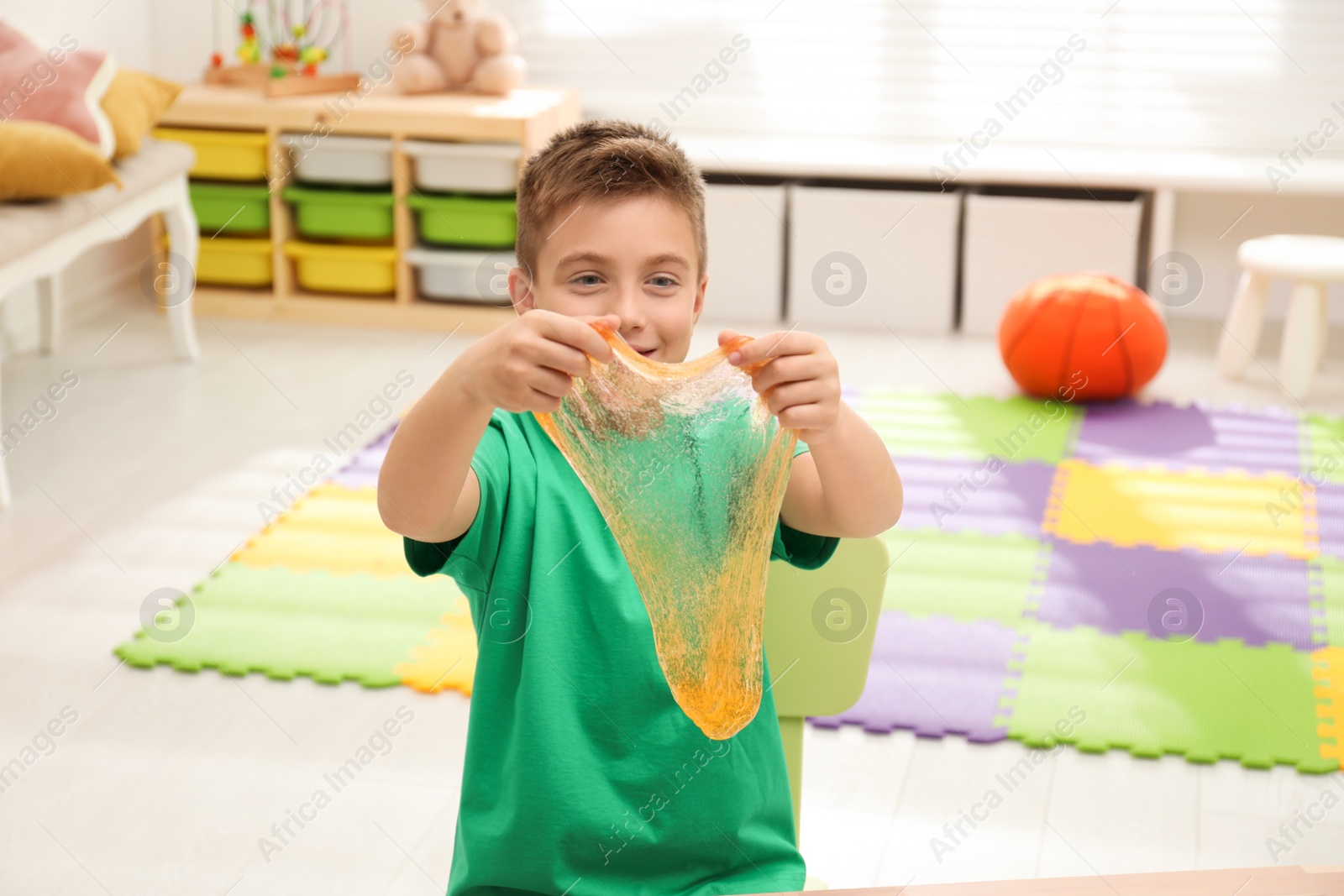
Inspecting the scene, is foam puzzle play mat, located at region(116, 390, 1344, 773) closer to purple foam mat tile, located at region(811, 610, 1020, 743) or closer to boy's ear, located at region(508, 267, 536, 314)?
purple foam mat tile, located at region(811, 610, 1020, 743)

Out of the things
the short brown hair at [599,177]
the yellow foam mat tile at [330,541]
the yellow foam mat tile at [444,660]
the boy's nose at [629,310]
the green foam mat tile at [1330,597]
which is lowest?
the yellow foam mat tile at [330,541]

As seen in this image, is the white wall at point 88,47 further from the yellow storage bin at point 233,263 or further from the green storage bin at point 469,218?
the green storage bin at point 469,218

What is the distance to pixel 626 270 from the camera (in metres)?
1.01

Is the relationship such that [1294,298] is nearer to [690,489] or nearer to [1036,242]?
[1036,242]

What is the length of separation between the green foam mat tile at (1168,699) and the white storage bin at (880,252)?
6.67ft

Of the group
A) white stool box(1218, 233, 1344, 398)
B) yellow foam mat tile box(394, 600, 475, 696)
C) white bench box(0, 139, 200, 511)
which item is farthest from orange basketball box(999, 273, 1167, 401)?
white bench box(0, 139, 200, 511)

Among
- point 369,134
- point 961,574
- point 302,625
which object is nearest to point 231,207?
point 369,134

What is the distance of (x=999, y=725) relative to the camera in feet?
7.01

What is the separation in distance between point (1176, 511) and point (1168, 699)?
0.80 m

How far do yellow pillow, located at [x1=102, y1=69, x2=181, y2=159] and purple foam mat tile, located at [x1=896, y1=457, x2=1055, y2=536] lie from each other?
1979 millimetres

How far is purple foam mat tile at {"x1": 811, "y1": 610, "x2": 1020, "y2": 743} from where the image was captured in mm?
2158

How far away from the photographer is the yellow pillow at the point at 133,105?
11.0 feet

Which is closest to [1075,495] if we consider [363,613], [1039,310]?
[1039,310]

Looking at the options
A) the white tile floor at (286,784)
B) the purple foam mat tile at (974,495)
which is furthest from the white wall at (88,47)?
the purple foam mat tile at (974,495)
